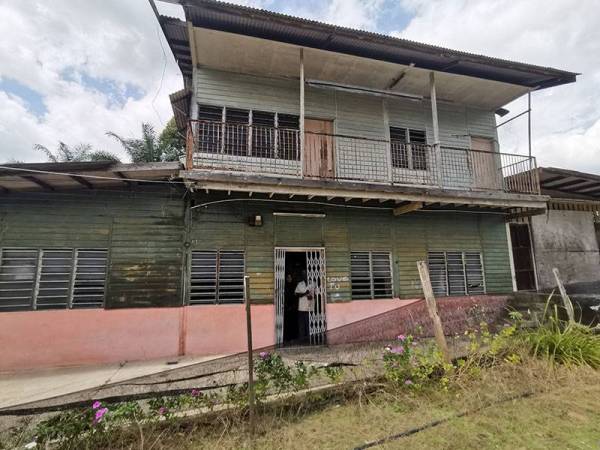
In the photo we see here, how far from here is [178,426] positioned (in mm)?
2805

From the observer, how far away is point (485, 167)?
920 cm

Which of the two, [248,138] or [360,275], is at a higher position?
[248,138]

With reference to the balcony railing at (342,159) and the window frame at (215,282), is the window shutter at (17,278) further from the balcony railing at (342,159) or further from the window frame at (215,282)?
the balcony railing at (342,159)

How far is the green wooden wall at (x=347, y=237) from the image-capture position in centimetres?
676

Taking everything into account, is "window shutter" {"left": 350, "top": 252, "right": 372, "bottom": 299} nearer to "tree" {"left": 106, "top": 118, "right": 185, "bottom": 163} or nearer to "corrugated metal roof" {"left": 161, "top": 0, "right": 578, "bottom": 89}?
"corrugated metal roof" {"left": 161, "top": 0, "right": 578, "bottom": 89}

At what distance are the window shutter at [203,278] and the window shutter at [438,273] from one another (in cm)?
540

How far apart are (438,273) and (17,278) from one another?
923 centimetres

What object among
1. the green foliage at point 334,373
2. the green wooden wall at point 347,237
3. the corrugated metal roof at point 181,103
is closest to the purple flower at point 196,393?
the green foliage at point 334,373

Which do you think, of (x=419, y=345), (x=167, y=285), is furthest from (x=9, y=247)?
(x=419, y=345)

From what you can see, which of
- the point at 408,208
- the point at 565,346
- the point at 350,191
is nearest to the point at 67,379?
the point at 350,191

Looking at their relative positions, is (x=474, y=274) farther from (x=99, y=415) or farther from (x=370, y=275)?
(x=99, y=415)

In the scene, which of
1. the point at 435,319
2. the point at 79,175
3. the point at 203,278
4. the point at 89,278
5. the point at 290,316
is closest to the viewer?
the point at 435,319

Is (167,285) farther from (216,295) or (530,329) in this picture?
(530,329)

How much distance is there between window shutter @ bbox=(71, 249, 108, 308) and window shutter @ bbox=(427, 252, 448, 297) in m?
7.52
